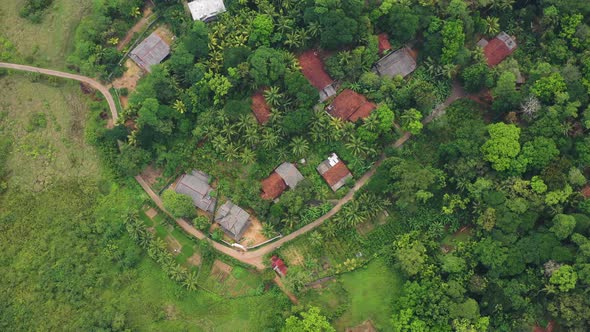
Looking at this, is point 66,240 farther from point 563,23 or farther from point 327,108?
point 563,23

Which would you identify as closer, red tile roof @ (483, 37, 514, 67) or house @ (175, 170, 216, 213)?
house @ (175, 170, 216, 213)

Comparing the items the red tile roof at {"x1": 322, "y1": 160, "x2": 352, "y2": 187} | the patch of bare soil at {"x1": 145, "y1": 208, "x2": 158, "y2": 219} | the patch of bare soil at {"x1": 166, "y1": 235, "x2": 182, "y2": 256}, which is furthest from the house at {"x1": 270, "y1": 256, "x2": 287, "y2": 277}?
the patch of bare soil at {"x1": 145, "y1": 208, "x2": 158, "y2": 219}

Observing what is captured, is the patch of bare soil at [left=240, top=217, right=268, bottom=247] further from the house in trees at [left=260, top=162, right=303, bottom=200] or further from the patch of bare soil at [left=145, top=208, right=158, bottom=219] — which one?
the patch of bare soil at [left=145, top=208, right=158, bottom=219]

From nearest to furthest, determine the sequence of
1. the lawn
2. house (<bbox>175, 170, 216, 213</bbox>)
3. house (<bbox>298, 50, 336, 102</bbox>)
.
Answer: the lawn → house (<bbox>175, 170, 216, 213</bbox>) → house (<bbox>298, 50, 336, 102</bbox>)

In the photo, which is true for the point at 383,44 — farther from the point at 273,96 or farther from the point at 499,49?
the point at 273,96

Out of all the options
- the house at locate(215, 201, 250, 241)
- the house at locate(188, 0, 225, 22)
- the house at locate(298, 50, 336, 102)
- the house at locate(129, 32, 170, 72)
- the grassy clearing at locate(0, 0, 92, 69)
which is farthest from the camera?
the grassy clearing at locate(0, 0, 92, 69)

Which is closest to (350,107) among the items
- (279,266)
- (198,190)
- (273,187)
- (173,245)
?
(273,187)

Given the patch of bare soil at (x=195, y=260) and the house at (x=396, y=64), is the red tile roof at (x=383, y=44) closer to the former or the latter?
the house at (x=396, y=64)

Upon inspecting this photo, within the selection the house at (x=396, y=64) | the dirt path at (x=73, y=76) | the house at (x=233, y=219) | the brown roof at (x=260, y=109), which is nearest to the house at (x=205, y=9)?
the brown roof at (x=260, y=109)

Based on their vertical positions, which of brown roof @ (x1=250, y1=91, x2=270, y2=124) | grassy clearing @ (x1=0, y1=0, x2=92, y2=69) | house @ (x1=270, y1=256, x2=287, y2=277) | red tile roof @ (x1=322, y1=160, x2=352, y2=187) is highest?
grassy clearing @ (x1=0, y1=0, x2=92, y2=69)
